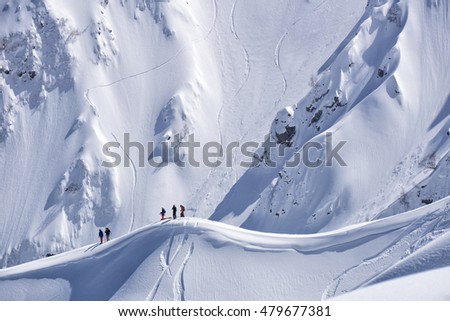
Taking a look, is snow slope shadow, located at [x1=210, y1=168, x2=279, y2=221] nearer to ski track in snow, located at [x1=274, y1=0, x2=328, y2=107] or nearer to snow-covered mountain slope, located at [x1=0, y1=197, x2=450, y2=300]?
ski track in snow, located at [x1=274, y1=0, x2=328, y2=107]

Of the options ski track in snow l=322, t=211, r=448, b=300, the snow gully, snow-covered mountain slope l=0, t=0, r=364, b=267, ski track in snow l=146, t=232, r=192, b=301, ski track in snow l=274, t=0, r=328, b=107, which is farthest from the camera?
ski track in snow l=274, t=0, r=328, b=107

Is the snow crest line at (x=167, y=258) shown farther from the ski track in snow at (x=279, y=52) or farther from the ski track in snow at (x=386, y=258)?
the ski track in snow at (x=279, y=52)

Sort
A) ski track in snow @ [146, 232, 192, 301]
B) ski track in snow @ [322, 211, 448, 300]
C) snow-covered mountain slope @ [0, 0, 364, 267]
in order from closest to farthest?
ski track in snow @ [322, 211, 448, 300] < ski track in snow @ [146, 232, 192, 301] < snow-covered mountain slope @ [0, 0, 364, 267]

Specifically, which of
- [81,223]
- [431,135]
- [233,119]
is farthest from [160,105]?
[431,135]

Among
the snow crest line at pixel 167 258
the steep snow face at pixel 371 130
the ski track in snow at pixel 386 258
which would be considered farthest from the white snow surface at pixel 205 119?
the ski track in snow at pixel 386 258

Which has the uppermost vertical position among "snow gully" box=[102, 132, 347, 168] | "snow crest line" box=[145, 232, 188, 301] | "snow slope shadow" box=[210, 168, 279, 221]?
"snow gully" box=[102, 132, 347, 168]

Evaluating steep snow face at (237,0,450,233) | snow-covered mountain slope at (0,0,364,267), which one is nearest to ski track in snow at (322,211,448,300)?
steep snow face at (237,0,450,233)

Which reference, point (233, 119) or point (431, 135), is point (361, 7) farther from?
point (431, 135)
